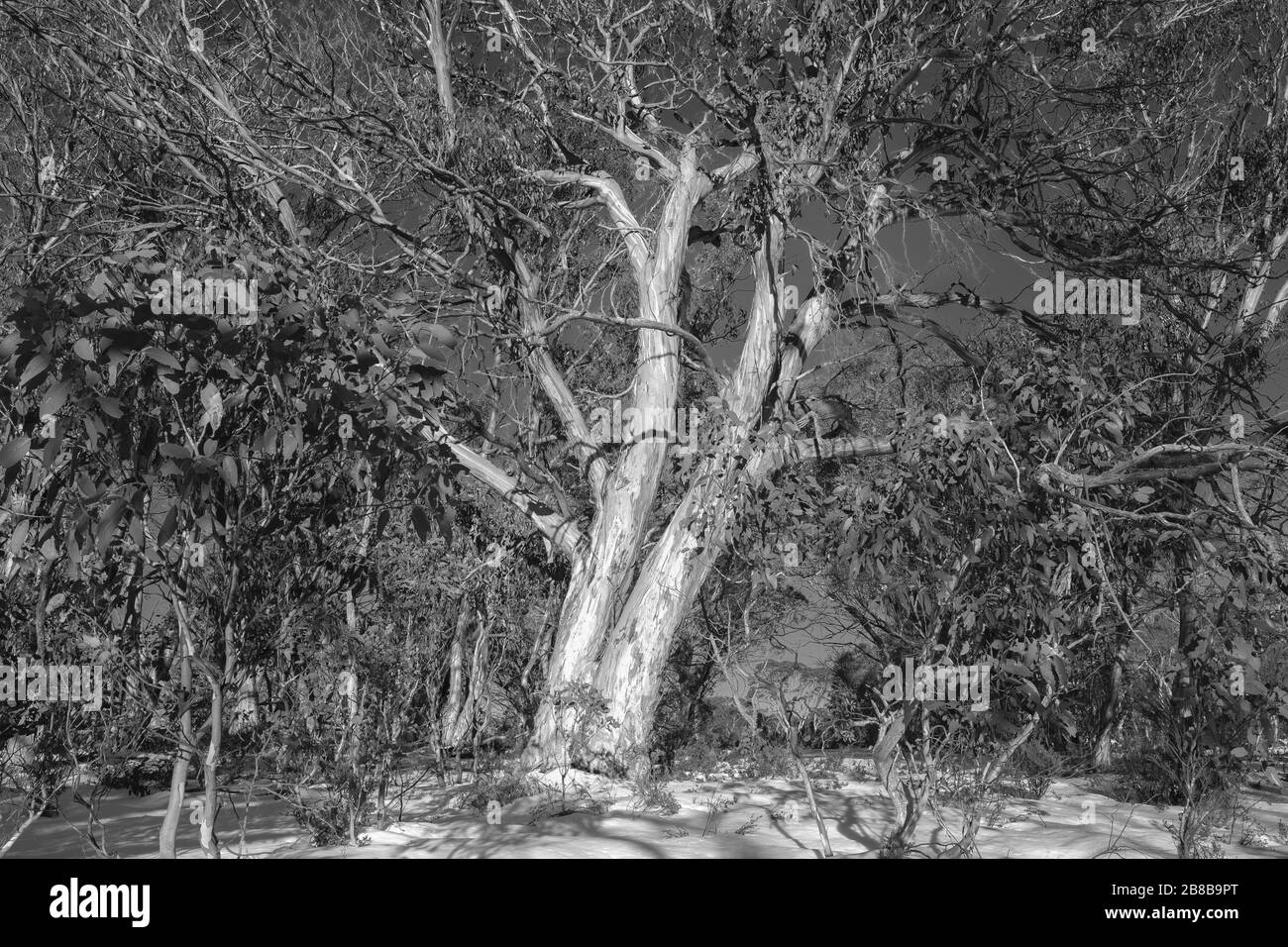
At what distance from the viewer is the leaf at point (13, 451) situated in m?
2.54

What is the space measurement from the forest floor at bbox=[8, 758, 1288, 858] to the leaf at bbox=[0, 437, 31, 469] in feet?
6.35

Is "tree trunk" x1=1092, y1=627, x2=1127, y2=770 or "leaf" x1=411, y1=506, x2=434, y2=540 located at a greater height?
"leaf" x1=411, y1=506, x2=434, y2=540

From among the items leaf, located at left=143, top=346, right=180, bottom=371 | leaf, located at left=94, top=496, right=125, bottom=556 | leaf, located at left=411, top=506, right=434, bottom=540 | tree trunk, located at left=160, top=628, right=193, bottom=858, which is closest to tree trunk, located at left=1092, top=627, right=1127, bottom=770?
leaf, located at left=411, top=506, right=434, bottom=540

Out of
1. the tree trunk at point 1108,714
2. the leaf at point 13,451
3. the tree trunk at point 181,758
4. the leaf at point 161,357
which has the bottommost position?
the tree trunk at point 1108,714

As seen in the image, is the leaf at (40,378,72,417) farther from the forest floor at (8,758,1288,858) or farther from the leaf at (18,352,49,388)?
the forest floor at (8,758,1288,858)

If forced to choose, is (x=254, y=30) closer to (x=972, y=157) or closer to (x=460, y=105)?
(x=460, y=105)

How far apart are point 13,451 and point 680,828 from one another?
391cm

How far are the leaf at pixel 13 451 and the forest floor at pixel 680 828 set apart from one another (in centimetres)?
194

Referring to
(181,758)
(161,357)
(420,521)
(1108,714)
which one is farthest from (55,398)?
(1108,714)

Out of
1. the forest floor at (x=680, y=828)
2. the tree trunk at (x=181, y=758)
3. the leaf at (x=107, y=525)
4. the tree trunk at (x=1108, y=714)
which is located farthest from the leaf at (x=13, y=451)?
the tree trunk at (x=1108, y=714)

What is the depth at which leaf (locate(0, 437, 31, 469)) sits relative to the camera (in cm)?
254

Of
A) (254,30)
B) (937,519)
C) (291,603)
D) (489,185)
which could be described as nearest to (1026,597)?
(937,519)

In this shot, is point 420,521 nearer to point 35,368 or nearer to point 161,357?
point 161,357

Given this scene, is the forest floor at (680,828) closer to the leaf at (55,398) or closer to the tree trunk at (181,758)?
the tree trunk at (181,758)
